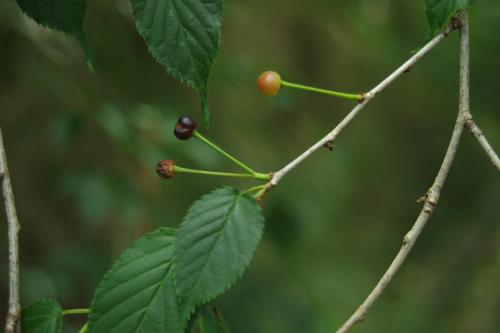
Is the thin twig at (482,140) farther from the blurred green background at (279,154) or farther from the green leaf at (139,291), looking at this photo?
the blurred green background at (279,154)

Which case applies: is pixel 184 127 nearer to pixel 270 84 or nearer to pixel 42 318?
pixel 270 84

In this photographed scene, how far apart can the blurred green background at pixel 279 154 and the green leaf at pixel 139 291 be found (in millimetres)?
1229

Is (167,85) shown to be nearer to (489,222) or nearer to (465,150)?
(489,222)

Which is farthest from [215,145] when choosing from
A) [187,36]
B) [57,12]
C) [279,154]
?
[279,154]

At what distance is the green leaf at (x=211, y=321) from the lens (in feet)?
3.52

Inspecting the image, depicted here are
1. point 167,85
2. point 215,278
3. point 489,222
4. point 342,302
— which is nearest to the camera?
point 215,278

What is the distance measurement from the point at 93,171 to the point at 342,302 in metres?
2.07

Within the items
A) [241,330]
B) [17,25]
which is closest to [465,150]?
[241,330]

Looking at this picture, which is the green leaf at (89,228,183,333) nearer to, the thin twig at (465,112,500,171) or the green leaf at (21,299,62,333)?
the green leaf at (21,299,62,333)

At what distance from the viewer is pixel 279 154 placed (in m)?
4.10

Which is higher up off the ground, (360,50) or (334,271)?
(360,50)

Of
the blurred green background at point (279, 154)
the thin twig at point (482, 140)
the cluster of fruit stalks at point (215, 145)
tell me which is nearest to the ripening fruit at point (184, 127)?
the cluster of fruit stalks at point (215, 145)

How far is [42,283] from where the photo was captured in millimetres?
2908

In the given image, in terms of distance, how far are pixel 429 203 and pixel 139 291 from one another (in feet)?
1.64
